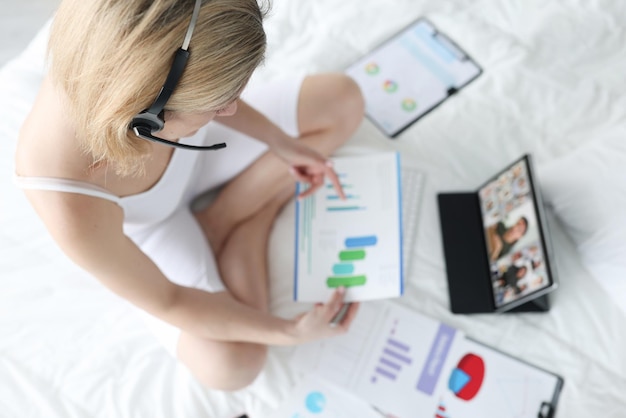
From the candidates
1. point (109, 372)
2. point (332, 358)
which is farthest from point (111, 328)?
point (332, 358)

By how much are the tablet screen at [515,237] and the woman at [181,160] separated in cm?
30

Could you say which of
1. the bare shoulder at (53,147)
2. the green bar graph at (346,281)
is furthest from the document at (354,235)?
the bare shoulder at (53,147)

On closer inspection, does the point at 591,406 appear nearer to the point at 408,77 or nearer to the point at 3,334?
the point at 408,77

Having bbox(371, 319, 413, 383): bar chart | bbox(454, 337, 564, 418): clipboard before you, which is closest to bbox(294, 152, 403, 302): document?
bbox(371, 319, 413, 383): bar chart

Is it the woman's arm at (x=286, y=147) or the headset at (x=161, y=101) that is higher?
the headset at (x=161, y=101)

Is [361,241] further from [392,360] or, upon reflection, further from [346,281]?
[392,360]

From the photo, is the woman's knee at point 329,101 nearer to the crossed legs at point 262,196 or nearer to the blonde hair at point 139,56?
the crossed legs at point 262,196

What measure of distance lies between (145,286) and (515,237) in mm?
666

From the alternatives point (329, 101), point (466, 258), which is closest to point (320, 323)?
point (466, 258)

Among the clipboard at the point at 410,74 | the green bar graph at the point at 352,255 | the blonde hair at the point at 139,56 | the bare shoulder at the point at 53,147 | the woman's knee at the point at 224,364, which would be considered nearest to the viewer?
the blonde hair at the point at 139,56

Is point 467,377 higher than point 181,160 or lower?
lower

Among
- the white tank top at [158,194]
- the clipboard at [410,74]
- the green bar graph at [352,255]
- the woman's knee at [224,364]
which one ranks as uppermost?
the clipboard at [410,74]

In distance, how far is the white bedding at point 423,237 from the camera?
0.98 m

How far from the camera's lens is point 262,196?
112 centimetres
